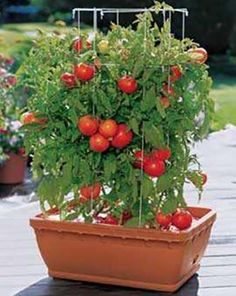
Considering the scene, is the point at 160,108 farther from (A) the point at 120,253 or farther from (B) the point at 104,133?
(A) the point at 120,253

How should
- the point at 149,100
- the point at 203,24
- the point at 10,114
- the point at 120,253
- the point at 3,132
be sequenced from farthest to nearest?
the point at 203,24, the point at 10,114, the point at 3,132, the point at 120,253, the point at 149,100

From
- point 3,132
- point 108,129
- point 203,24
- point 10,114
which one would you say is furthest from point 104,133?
point 203,24

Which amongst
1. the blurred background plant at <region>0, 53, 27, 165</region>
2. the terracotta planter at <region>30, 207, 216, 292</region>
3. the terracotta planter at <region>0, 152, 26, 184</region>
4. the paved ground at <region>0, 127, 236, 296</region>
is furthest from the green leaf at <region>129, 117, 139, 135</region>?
the terracotta planter at <region>0, 152, 26, 184</region>

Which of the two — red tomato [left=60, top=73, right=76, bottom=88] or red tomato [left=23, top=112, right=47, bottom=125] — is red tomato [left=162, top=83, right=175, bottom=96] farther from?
Result: red tomato [left=23, top=112, right=47, bottom=125]

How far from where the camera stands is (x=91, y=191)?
10.5 ft

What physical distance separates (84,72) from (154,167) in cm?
39

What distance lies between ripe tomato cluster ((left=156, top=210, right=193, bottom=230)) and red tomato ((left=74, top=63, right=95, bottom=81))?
0.52 meters

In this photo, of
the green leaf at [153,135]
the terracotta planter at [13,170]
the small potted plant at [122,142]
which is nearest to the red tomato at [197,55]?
the small potted plant at [122,142]

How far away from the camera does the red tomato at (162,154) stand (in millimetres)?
3107

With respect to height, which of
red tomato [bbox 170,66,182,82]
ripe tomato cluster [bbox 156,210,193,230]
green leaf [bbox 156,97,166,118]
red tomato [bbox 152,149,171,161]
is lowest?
ripe tomato cluster [bbox 156,210,193,230]

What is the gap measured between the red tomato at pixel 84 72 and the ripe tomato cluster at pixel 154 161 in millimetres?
307

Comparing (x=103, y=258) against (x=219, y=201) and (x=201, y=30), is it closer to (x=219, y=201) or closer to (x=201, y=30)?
(x=219, y=201)

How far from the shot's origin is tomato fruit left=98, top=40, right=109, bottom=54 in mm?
3145

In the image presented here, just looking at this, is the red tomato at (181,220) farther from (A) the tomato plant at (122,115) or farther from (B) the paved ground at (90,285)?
(B) the paved ground at (90,285)
